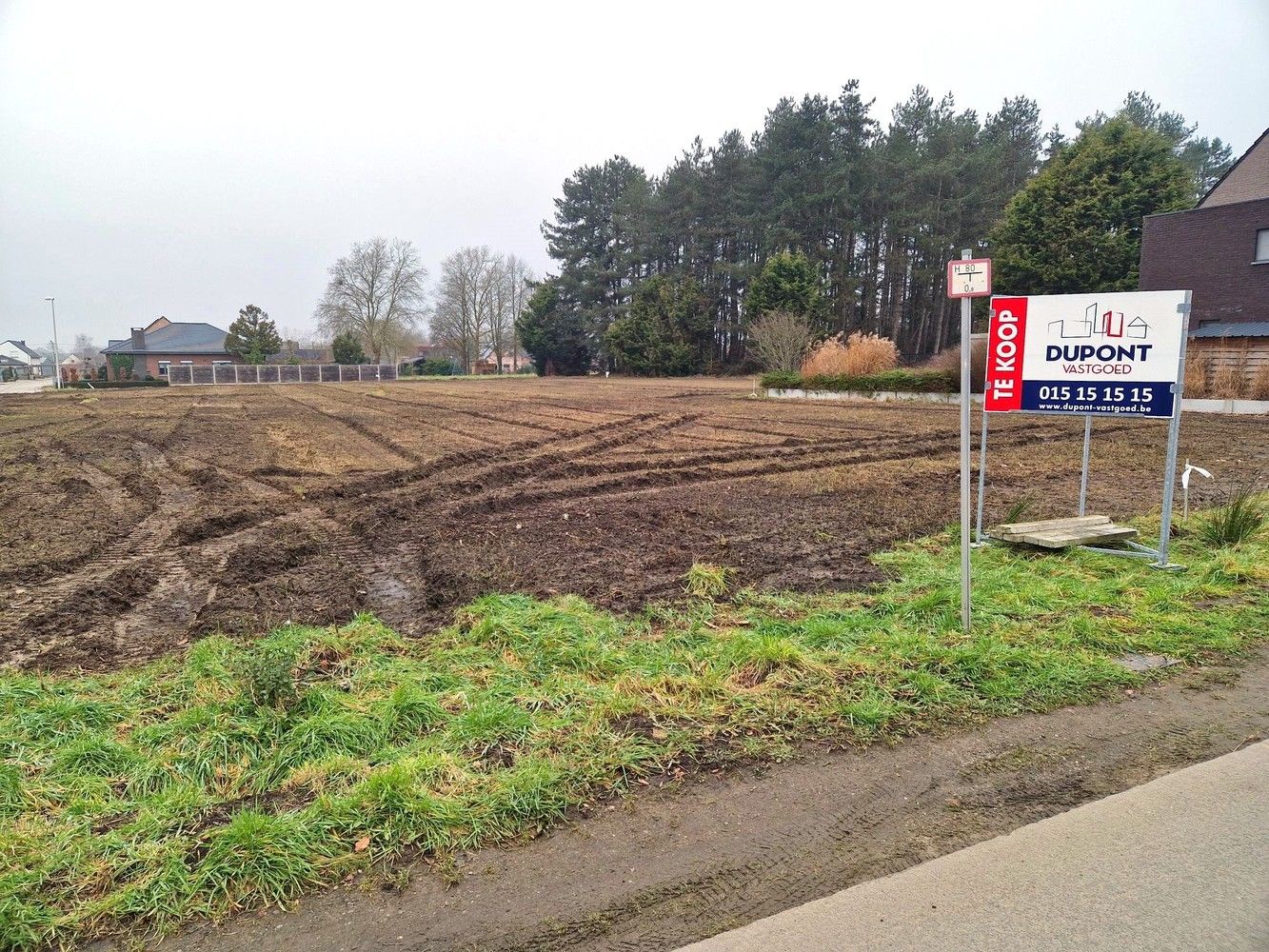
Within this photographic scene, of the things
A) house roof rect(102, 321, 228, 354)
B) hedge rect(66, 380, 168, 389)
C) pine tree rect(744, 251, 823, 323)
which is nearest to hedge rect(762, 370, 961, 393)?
pine tree rect(744, 251, 823, 323)

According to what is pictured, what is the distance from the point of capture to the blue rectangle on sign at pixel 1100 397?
597 cm

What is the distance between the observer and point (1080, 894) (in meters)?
2.45

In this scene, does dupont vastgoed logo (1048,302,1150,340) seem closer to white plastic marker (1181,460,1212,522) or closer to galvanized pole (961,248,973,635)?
white plastic marker (1181,460,1212,522)

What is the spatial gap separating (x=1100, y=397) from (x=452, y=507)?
23.0ft

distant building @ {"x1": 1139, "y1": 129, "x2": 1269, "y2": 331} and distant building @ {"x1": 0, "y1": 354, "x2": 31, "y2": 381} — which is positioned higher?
distant building @ {"x1": 1139, "y1": 129, "x2": 1269, "y2": 331}

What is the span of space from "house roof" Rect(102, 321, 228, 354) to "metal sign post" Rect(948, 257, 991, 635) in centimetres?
8414

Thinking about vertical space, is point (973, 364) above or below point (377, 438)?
above

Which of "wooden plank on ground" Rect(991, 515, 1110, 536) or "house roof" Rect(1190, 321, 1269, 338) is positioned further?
"house roof" Rect(1190, 321, 1269, 338)

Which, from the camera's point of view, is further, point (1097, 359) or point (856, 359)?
point (856, 359)

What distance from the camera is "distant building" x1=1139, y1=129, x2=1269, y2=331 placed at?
24.0 m

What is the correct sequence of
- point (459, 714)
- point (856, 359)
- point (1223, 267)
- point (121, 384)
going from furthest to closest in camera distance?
point (121, 384)
point (856, 359)
point (1223, 267)
point (459, 714)

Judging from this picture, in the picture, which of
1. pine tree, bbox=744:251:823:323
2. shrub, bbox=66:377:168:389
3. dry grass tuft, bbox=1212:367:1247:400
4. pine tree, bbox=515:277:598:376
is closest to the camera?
dry grass tuft, bbox=1212:367:1247:400

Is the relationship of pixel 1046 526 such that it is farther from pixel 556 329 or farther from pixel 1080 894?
pixel 556 329

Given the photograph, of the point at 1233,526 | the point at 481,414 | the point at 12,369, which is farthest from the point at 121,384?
the point at 1233,526
